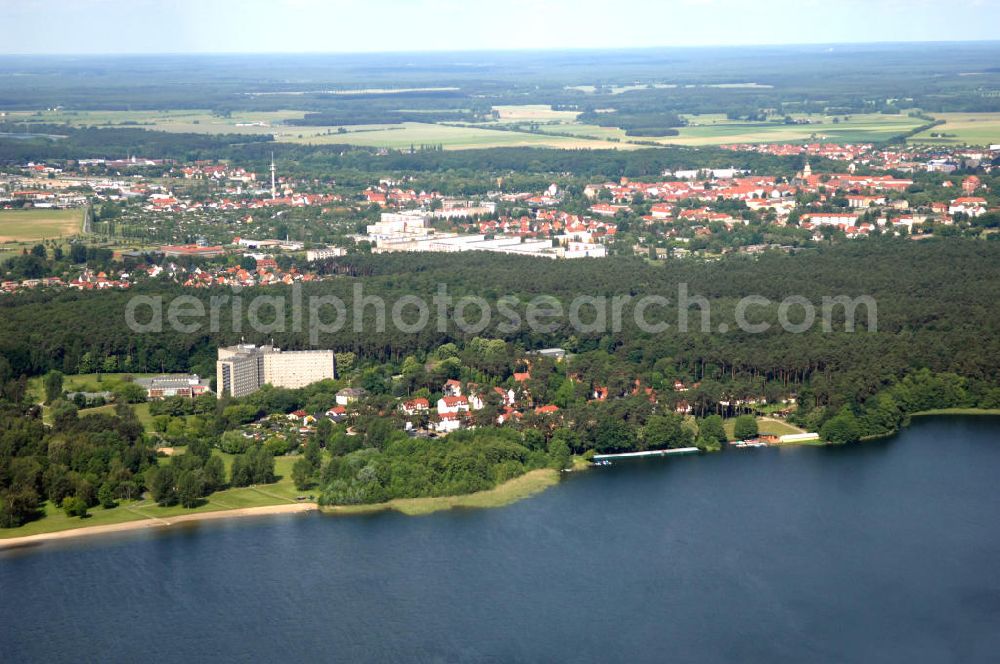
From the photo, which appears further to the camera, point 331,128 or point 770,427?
point 331,128

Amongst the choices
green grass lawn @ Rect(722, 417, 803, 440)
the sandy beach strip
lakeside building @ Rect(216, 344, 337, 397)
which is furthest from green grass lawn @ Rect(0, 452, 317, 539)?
green grass lawn @ Rect(722, 417, 803, 440)

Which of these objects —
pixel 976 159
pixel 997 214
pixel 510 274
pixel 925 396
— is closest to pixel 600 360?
pixel 925 396

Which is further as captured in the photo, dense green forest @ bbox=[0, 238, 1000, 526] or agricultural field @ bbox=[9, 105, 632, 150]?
agricultural field @ bbox=[9, 105, 632, 150]

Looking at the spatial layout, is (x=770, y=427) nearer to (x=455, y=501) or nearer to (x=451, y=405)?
(x=451, y=405)

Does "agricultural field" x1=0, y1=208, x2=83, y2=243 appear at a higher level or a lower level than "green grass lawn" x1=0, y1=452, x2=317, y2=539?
higher

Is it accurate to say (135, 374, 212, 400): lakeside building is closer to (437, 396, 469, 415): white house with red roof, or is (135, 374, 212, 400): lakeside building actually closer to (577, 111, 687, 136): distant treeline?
(437, 396, 469, 415): white house with red roof

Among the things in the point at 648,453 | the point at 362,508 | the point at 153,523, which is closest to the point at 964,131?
the point at 648,453
